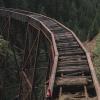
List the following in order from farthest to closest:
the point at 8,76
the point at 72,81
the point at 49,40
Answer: the point at 8,76, the point at 49,40, the point at 72,81

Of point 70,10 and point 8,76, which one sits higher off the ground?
point 70,10

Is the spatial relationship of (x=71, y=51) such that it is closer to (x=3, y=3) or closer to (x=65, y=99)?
(x=65, y=99)

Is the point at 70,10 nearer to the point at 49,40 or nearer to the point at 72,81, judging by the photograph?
the point at 49,40

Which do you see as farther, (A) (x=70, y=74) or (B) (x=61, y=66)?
(B) (x=61, y=66)

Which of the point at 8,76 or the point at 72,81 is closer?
the point at 72,81

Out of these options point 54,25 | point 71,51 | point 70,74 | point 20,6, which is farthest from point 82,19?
point 70,74

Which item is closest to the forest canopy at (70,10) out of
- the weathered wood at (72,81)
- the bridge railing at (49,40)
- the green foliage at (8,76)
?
the green foliage at (8,76)

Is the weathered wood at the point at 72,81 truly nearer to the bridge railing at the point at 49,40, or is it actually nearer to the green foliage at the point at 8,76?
the bridge railing at the point at 49,40

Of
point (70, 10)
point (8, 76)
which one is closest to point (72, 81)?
point (8, 76)
